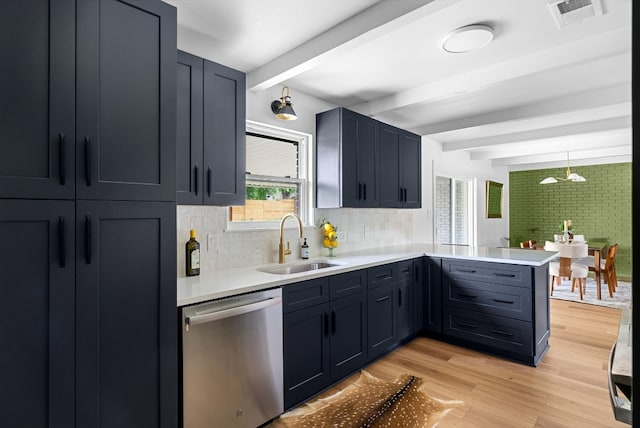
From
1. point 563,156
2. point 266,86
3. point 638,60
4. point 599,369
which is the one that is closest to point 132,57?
point 266,86

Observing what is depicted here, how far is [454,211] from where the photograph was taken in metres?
6.07

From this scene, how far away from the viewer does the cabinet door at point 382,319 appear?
9.82 feet

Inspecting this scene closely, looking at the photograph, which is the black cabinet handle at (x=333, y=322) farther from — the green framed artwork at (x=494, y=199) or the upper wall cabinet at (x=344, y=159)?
the green framed artwork at (x=494, y=199)

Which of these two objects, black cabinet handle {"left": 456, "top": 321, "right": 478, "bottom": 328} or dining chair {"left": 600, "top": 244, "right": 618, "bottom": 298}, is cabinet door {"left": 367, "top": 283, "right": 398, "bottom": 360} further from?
dining chair {"left": 600, "top": 244, "right": 618, "bottom": 298}

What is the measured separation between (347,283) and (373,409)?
2.86 feet

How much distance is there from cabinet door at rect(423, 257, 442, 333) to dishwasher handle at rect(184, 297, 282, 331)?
2.01m

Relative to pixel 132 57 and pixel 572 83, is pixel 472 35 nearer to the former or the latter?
pixel 572 83

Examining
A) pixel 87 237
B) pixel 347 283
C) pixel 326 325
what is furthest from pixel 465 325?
pixel 87 237

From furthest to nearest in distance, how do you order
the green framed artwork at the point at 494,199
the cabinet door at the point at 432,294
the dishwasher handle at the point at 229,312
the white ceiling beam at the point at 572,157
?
1. the green framed artwork at the point at 494,199
2. the white ceiling beam at the point at 572,157
3. the cabinet door at the point at 432,294
4. the dishwasher handle at the point at 229,312

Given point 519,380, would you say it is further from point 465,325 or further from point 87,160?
point 87,160

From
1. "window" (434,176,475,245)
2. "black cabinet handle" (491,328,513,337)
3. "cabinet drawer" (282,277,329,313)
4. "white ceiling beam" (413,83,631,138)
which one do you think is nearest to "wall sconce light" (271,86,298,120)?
"cabinet drawer" (282,277,329,313)

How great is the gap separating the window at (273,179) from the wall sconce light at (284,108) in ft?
0.63

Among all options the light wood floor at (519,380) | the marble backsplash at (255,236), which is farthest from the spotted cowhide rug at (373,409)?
the marble backsplash at (255,236)

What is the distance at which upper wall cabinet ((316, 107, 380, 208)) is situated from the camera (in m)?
3.26
